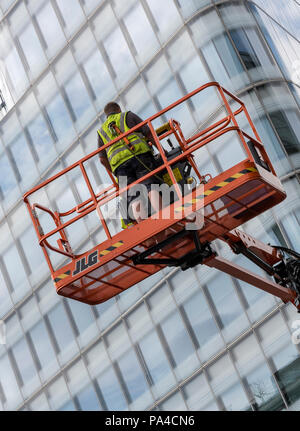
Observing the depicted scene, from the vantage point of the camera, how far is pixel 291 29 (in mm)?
27828

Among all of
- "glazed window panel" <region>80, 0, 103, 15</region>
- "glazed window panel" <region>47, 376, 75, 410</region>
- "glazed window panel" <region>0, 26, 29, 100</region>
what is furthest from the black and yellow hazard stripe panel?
"glazed window panel" <region>0, 26, 29, 100</region>

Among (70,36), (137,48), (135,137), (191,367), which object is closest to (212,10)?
(137,48)

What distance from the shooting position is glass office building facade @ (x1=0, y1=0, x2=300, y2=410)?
2223cm

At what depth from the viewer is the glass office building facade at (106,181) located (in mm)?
22234

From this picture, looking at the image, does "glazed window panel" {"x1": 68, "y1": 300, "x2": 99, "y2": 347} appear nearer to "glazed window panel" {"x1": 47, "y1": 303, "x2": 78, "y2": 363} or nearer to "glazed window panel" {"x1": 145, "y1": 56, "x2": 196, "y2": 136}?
"glazed window panel" {"x1": 47, "y1": 303, "x2": 78, "y2": 363}

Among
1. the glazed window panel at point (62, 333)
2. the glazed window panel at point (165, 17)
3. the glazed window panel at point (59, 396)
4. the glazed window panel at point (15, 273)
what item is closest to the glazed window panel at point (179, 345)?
the glazed window panel at point (62, 333)

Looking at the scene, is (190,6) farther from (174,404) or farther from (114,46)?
(174,404)

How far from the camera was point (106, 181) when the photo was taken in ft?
90.2

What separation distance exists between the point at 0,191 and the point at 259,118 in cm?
1438

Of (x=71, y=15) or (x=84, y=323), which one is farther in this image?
(x=71, y=15)

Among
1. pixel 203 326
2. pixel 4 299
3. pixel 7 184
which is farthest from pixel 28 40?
pixel 203 326

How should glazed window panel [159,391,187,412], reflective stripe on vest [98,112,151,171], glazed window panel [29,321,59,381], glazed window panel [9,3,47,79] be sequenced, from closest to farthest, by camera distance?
reflective stripe on vest [98,112,151,171] → glazed window panel [159,391,187,412] → glazed window panel [29,321,59,381] → glazed window panel [9,3,47,79]

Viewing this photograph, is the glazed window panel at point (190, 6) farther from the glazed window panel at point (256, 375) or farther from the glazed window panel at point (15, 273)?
the glazed window panel at point (15, 273)

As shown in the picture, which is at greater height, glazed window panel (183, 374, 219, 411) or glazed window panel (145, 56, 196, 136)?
glazed window panel (145, 56, 196, 136)
